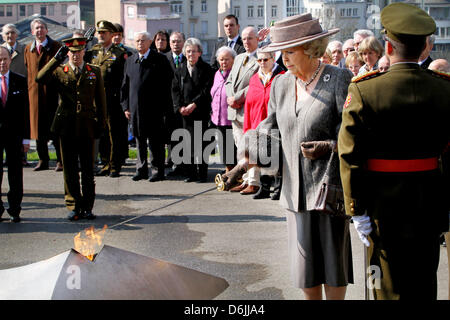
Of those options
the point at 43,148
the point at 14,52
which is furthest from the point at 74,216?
the point at 14,52

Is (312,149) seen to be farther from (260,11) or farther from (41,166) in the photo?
(260,11)

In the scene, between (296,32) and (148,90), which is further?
(148,90)

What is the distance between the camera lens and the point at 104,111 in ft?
29.7

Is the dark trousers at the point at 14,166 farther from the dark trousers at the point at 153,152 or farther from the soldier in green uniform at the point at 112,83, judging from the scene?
the soldier in green uniform at the point at 112,83

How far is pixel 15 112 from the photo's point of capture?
8.51 m

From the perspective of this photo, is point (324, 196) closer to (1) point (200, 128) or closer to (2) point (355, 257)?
(2) point (355, 257)

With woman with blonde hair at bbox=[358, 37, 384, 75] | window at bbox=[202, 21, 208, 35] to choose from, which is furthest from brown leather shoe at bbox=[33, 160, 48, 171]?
window at bbox=[202, 21, 208, 35]

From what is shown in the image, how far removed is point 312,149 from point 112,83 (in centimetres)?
804

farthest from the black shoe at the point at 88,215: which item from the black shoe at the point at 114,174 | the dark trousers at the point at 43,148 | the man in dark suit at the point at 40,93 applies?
the dark trousers at the point at 43,148

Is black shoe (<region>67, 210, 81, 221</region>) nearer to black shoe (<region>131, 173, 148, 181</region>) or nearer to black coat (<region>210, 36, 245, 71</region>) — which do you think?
black shoe (<region>131, 173, 148, 181</region>)

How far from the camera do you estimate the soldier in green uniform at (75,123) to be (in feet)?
28.3

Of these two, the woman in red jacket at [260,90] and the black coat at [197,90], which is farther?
the black coat at [197,90]

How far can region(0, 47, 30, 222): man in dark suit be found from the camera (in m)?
8.46

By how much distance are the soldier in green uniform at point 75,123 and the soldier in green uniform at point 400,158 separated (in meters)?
5.35
